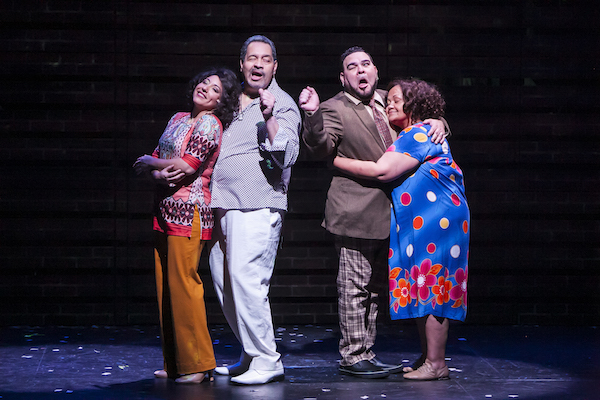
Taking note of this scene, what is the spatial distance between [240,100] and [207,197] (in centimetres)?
56

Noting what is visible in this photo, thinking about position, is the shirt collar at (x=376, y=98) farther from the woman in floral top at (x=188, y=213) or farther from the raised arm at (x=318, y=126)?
the woman in floral top at (x=188, y=213)

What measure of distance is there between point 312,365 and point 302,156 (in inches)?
73.4

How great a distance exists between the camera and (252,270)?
3916 millimetres

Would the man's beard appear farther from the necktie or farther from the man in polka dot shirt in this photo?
the man in polka dot shirt

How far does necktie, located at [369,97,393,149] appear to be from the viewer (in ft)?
13.7

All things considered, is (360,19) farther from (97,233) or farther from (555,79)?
(97,233)

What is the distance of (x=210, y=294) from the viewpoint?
5.76 m

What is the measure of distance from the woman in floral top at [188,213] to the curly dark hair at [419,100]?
0.94m

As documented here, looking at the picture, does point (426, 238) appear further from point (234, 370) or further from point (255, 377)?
point (234, 370)

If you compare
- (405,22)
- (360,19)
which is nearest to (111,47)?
(360,19)

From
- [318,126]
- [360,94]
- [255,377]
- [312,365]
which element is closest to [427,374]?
[312,365]

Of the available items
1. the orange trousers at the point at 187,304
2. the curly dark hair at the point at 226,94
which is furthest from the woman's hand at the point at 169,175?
the curly dark hair at the point at 226,94

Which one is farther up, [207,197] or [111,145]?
[111,145]

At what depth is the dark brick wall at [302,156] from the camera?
18.5 ft
